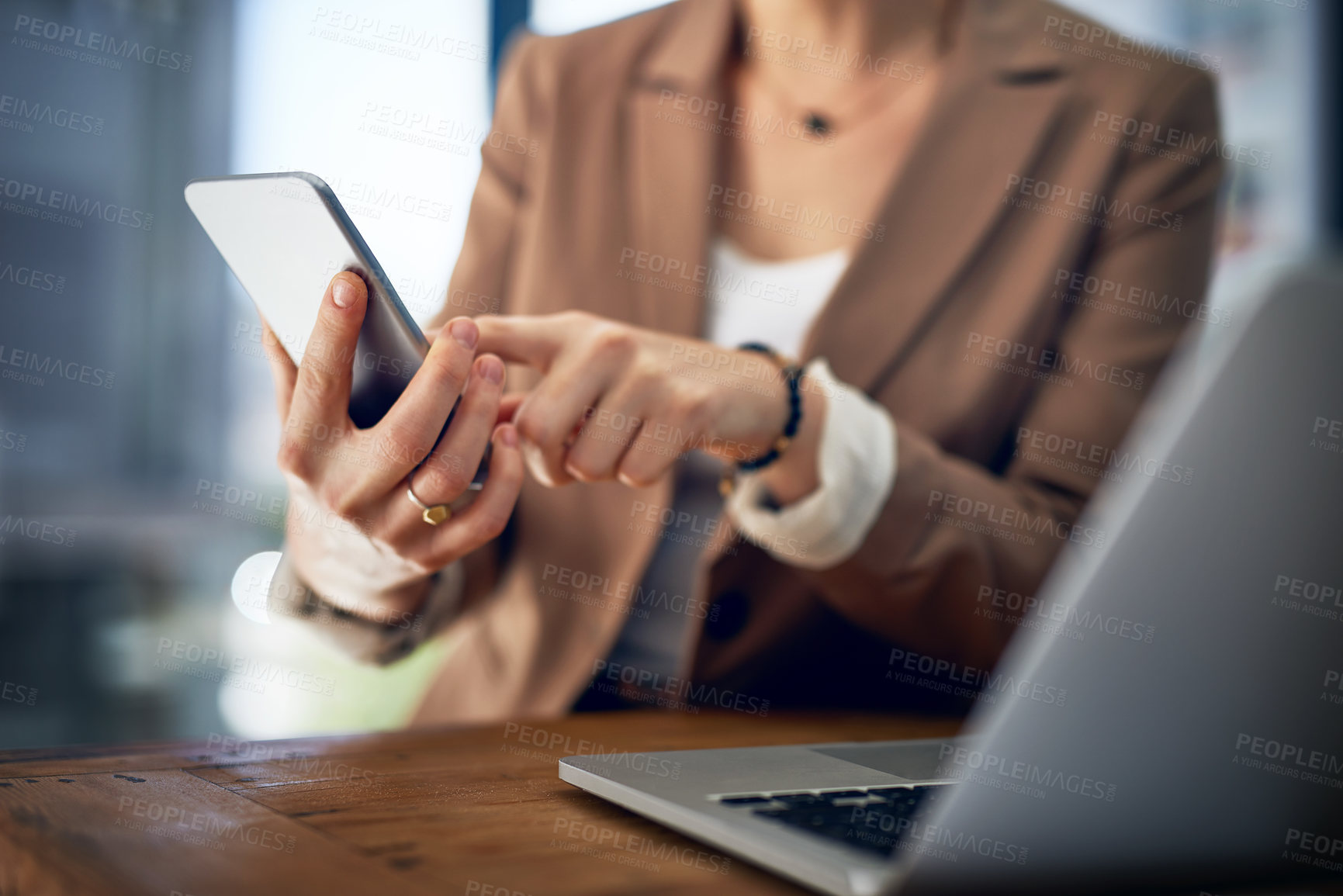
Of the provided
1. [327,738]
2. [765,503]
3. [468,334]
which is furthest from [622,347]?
[327,738]

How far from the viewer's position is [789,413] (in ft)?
2.79

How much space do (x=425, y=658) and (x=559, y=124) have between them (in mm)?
1283

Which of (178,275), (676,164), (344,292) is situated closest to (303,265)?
(344,292)

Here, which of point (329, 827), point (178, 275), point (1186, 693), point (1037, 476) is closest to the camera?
point (1186, 693)

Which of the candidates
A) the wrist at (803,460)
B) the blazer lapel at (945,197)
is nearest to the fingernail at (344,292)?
the wrist at (803,460)

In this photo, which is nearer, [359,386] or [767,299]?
[359,386]

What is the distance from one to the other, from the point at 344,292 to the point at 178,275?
2.70 meters

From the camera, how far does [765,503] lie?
2.99ft

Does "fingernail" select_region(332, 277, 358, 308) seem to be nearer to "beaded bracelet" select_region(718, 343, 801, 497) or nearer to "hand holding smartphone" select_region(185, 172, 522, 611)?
"hand holding smartphone" select_region(185, 172, 522, 611)

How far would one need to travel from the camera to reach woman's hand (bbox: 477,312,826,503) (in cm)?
71

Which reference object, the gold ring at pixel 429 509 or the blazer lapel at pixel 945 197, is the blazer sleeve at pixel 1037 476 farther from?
the gold ring at pixel 429 509

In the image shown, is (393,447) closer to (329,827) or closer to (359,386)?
(359,386)

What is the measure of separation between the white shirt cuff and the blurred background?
150cm

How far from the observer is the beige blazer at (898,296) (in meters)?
1.08
